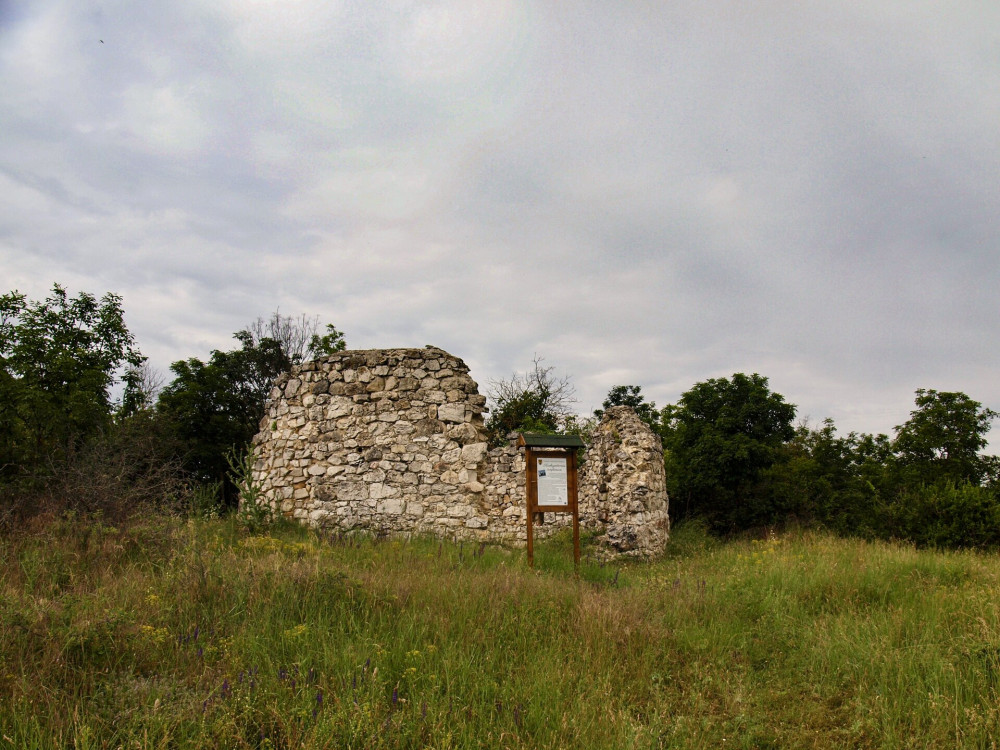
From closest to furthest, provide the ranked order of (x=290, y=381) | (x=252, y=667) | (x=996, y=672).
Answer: (x=252, y=667) < (x=996, y=672) < (x=290, y=381)

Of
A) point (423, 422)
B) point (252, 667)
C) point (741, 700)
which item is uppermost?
point (423, 422)

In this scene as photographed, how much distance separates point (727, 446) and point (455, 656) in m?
13.7

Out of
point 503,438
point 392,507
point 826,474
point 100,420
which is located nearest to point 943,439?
point 826,474

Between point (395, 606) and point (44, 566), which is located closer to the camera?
point (395, 606)

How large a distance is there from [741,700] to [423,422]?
8.02 meters

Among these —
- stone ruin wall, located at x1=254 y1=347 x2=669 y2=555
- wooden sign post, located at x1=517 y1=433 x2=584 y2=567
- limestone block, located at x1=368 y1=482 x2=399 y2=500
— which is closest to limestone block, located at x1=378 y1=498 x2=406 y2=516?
stone ruin wall, located at x1=254 y1=347 x2=669 y2=555

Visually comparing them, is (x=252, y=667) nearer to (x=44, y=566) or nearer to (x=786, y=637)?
(x=44, y=566)

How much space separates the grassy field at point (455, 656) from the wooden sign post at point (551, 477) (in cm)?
176

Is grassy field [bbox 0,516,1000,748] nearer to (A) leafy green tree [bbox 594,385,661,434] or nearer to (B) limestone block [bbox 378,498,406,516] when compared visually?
(B) limestone block [bbox 378,498,406,516]

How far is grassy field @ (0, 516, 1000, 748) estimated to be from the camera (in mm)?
3490

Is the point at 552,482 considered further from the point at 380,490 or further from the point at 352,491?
the point at 352,491

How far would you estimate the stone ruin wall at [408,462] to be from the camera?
443 inches

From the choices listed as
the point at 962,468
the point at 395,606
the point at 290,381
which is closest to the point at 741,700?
the point at 395,606

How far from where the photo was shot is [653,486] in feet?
39.3
